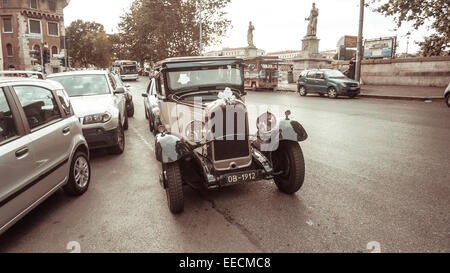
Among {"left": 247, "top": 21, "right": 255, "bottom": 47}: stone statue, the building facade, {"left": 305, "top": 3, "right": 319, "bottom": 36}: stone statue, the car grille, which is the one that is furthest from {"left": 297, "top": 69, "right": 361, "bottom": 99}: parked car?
the building facade

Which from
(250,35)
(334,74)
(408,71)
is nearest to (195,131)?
(334,74)

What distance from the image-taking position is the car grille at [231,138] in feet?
12.3

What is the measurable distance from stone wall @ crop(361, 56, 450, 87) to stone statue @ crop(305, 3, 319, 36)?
699 centimetres

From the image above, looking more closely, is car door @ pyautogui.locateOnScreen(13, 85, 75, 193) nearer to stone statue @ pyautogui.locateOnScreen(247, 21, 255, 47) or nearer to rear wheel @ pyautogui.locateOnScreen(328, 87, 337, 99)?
rear wheel @ pyautogui.locateOnScreen(328, 87, 337, 99)

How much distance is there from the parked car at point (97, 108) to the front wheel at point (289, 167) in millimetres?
3439

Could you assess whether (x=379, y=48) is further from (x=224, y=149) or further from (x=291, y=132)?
(x=224, y=149)

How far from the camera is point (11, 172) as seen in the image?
3018 mm

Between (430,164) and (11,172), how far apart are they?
6.08 meters

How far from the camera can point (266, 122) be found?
15.2ft

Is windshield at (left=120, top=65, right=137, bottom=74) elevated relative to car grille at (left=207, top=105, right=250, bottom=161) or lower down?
elevated

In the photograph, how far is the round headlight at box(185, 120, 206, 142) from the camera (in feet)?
13.2

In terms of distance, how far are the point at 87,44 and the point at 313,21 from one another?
56.3 metres

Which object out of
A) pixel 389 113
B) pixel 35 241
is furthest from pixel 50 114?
pixel 389 113
